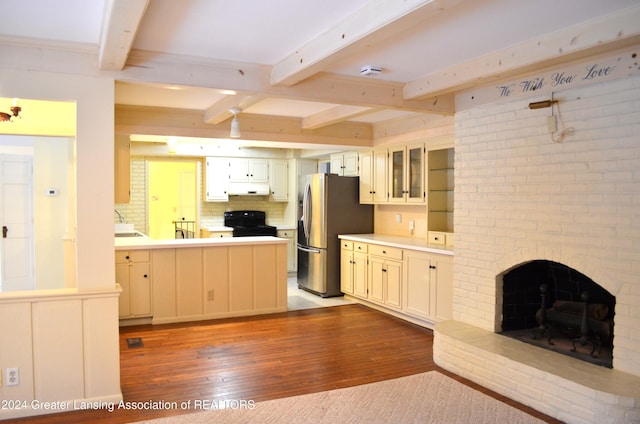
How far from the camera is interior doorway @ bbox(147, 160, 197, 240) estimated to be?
943 cm

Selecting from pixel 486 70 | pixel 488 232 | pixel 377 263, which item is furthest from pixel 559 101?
pixel 377 263

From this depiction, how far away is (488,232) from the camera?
4000mm

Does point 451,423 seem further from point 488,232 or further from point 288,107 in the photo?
point 288,107

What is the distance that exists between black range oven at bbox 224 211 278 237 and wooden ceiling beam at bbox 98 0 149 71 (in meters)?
5.29

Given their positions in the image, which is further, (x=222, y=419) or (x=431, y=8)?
(x=222, y=419)

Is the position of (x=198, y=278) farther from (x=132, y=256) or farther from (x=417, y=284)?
(x=417, y=284)

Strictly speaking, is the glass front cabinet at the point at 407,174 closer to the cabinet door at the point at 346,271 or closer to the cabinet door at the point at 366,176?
the cabinet door at the point at 366,176

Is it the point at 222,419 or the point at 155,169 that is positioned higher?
the point at 155,169

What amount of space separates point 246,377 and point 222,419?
2.39ft

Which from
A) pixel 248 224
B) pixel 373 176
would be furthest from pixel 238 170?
pixel 373 176

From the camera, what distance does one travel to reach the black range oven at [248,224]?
27.2 ft

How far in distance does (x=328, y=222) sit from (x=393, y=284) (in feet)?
4.92

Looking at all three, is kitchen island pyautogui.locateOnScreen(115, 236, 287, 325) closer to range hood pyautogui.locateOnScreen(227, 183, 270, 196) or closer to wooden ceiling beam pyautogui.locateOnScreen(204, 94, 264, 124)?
wooden ceiling beam pyautogui.locateOnScreen(204, 94, 264, 124)

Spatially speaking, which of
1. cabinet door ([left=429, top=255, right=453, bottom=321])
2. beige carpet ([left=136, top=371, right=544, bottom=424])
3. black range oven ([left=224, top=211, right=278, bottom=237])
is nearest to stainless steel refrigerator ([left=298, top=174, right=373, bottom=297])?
black range oven ([left=224, top=211, right=278, bottom=237])
